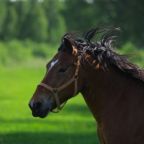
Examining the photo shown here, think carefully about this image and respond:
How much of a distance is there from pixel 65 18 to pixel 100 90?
187ft

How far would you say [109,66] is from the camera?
8695 mm

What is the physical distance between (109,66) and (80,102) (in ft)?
74.8

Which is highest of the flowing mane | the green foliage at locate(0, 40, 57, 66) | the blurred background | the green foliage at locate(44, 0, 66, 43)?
the flowing mane

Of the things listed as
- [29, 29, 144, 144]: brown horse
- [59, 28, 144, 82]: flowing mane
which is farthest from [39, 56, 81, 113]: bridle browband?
[59, 28, 144, 82]: flowing mane

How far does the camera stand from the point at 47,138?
16.3 meters

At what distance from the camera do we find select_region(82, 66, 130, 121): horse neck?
8.59 metres

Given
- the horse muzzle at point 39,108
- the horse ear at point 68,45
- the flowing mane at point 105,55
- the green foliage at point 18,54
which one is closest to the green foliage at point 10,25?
the green foliage at point 18,54

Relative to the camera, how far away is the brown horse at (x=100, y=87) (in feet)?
27.4

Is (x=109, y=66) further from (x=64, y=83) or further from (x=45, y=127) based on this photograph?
(x=45, y=127)

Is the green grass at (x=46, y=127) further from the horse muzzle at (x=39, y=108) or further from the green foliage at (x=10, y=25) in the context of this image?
the green foliage at (x=10, y=25)

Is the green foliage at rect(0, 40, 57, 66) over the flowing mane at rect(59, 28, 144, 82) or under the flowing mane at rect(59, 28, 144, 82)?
under

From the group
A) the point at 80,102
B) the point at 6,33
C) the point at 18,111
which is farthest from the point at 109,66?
the point at 6,33

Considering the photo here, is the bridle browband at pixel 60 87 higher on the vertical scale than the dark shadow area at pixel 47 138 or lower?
higher

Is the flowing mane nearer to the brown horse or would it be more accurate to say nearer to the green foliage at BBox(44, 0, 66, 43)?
the brown horse
